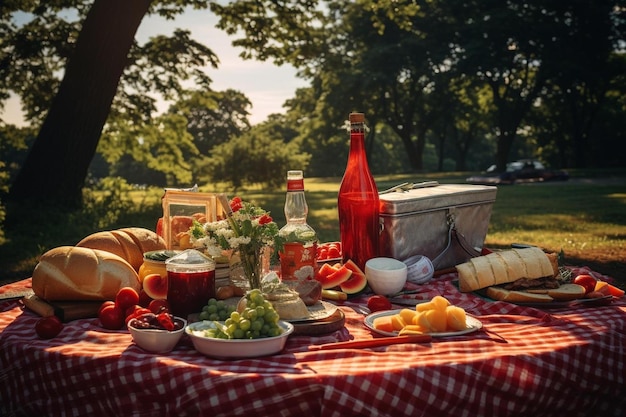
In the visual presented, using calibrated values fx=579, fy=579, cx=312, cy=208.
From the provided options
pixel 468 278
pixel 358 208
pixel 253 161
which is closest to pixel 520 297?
pixel 468 278

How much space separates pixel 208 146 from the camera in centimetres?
6812

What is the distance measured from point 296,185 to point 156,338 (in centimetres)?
121

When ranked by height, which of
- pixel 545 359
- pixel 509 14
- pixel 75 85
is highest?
pixel 509 14

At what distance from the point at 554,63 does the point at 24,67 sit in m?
31.5

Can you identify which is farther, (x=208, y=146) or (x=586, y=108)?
(x=208, y=146)

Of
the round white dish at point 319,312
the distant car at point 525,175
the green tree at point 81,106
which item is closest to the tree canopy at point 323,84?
the green tree at point 81,106

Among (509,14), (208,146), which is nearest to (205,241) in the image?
(509,14)

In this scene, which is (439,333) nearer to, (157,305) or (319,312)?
(319,312)

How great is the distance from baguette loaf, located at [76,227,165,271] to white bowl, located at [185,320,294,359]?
127cm

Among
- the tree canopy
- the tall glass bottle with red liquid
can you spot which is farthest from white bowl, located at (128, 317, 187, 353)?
the tree canopy

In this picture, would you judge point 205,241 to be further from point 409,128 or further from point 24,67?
point 409,128

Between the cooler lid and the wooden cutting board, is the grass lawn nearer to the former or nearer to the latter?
the cooler lid

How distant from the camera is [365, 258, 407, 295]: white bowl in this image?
10.2 ft

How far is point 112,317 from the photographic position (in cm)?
266
